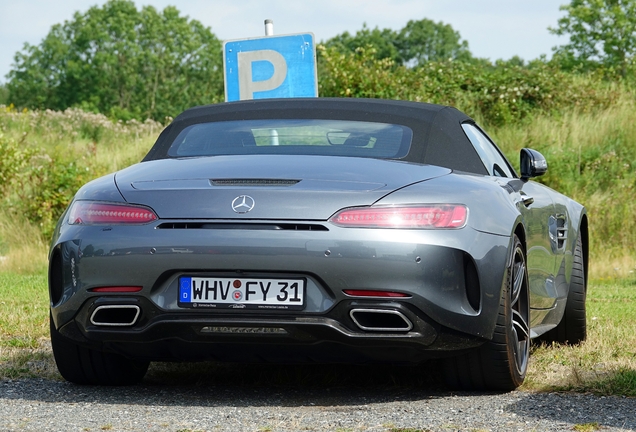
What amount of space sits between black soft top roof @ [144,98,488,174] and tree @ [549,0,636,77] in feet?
130

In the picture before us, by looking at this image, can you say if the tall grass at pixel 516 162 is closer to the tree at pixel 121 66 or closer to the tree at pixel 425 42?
the tree at pixel 121 66

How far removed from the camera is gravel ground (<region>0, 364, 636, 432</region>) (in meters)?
3.88

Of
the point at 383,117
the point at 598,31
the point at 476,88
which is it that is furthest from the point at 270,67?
the point at 598,31

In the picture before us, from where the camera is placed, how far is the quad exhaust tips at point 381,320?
4.06 metres

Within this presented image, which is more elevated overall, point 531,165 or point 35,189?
point 531,165

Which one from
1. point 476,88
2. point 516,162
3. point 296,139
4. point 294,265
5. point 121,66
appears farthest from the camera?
point 121,66

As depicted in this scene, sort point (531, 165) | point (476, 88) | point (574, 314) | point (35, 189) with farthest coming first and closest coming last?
point (476, 88)
point (35, 189)
point (574, 314)
point (531, 165)

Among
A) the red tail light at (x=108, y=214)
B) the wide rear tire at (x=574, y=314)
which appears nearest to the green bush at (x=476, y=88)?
the wide rear tire at (x=574, y=314)

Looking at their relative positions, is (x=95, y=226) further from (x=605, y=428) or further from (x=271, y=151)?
(x=605, y=428)

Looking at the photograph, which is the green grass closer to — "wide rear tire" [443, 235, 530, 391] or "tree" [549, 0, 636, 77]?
"wide rear tire" [443, 235, 530, 391]

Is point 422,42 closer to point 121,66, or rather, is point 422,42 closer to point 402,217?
point 121,66

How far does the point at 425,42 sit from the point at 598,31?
56.2 metres

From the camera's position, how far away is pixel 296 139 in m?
5.00

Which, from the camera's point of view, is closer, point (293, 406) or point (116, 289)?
point (116, 289)
